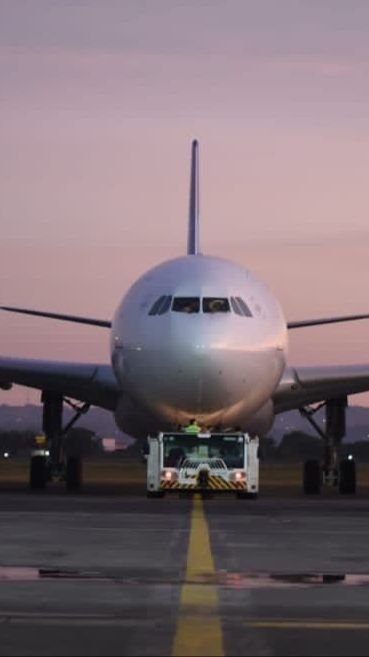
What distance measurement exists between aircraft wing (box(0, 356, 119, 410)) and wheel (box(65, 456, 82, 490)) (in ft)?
7.24

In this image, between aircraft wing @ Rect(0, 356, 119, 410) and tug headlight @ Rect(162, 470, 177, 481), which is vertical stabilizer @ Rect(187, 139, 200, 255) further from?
tug headlight @ Rect(162, 470, 177, 481)

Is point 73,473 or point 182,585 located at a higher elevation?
point 73,473

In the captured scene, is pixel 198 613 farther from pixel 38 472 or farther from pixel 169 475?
pixel 38 472

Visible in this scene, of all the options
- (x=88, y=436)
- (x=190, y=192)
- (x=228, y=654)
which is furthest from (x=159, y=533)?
(x=88, y=436)

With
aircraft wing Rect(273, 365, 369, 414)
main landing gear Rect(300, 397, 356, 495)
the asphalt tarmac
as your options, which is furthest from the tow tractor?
main landing gear Rect(300, 397, 356, 495)

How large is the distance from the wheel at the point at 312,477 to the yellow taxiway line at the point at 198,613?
23.5m

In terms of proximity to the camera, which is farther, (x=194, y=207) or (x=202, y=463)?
(x=194, y=207)

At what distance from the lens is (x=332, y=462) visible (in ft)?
135

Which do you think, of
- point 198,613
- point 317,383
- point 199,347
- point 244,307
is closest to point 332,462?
point 317,383

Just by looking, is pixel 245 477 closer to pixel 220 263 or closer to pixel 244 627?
pixel 220 263

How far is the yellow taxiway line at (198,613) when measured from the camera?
9.21 m

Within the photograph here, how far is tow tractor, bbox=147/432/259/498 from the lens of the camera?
3138 cm

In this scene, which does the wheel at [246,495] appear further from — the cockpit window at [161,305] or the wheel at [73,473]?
the wheel at [73,473]

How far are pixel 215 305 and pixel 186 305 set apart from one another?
608mm
